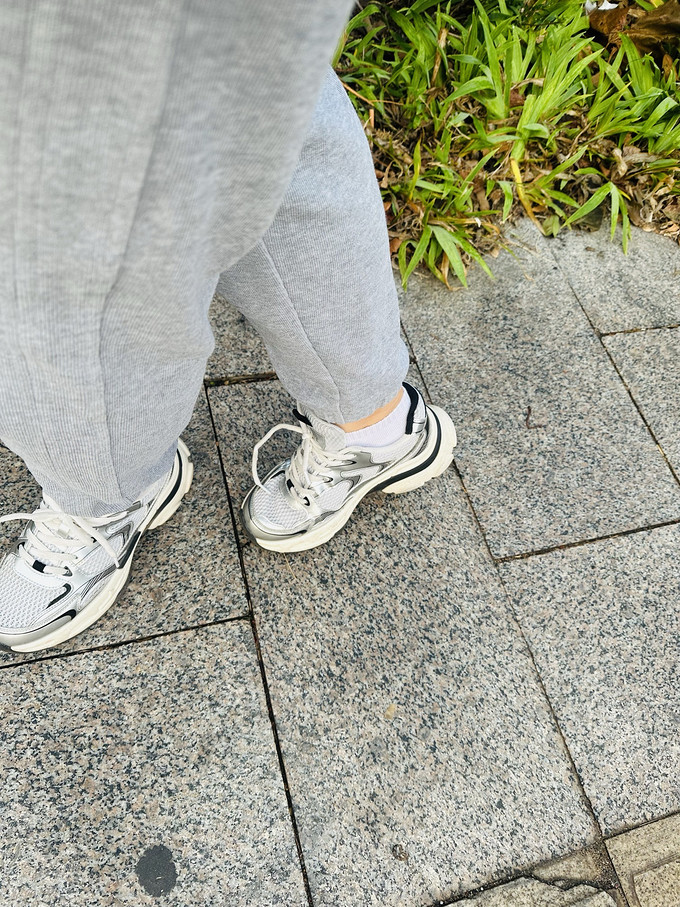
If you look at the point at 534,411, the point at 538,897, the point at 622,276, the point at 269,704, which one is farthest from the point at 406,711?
the point at 622,276

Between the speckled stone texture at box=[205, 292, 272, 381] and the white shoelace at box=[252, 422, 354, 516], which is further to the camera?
the speckled stone texture at box=[205, 292, 272, 381]

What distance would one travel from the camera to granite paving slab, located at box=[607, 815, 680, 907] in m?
1.27

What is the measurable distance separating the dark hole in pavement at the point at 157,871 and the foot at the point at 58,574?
18.1 inches

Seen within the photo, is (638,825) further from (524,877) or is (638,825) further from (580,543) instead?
(580,543)

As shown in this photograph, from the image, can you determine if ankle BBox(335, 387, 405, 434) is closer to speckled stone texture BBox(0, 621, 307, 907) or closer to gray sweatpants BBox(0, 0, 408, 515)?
gray sweatpants BBox(0, 0, 408, 515)

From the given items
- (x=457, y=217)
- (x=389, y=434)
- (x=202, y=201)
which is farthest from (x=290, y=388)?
(x=457, y=217)

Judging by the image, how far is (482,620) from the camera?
4.98 ft

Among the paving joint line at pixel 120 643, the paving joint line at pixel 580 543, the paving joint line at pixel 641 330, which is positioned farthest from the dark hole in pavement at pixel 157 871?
the paving joint line at pixel 641 330

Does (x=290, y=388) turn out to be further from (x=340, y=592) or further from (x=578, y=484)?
(x=578, y=484)

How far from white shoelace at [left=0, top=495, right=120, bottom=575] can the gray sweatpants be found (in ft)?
0.89

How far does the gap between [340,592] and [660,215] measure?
6.19 ft

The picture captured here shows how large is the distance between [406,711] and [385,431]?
61 cm

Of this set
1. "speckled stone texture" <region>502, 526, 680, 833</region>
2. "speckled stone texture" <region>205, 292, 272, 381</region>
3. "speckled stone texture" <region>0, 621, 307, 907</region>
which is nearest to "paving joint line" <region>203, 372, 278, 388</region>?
"speckled stone texture" <region>205, 292, 272, 381</region>

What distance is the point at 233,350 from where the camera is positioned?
1864 mm
